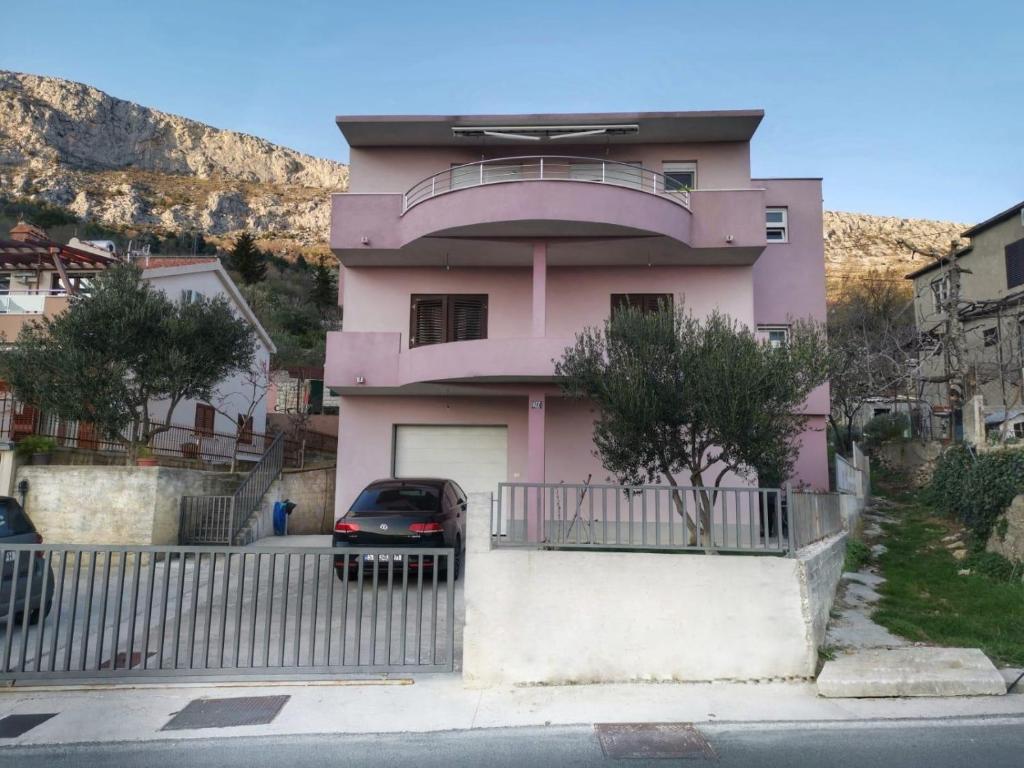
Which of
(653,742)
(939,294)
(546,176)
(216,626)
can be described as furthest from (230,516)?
(939,294)

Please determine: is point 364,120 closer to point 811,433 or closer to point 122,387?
point 122,387

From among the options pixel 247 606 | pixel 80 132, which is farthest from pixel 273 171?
pixel 247 606

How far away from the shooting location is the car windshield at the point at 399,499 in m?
10.5

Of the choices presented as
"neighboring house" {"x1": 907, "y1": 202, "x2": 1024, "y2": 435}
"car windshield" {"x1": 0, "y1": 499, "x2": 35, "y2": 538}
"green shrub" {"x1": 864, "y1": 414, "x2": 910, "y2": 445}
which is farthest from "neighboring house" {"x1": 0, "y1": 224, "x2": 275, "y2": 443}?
"green shrub" {"x1": 864, "y1": 414, "x2": 910, "y2": 445}

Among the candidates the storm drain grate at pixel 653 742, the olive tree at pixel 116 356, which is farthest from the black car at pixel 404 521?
the olive tree at pixel 116 356

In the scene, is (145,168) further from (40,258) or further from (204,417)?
(204,417)

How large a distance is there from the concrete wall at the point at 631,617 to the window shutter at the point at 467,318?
9.01 meters

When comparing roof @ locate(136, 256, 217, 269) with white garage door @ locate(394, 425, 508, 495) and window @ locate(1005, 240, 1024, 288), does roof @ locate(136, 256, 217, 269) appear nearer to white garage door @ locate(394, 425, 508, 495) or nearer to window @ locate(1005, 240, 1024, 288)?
white garage door @ locate(394, 425, 508, 495)

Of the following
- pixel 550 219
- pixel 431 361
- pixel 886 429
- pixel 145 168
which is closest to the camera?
pixel 550 219

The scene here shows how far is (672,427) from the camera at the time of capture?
861 centimetres

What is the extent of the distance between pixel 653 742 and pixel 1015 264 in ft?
97.1

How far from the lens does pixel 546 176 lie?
1405 centimetres

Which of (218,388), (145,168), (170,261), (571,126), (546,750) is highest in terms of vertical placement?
(145,168)

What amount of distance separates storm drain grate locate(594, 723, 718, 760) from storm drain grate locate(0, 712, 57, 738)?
439cm
